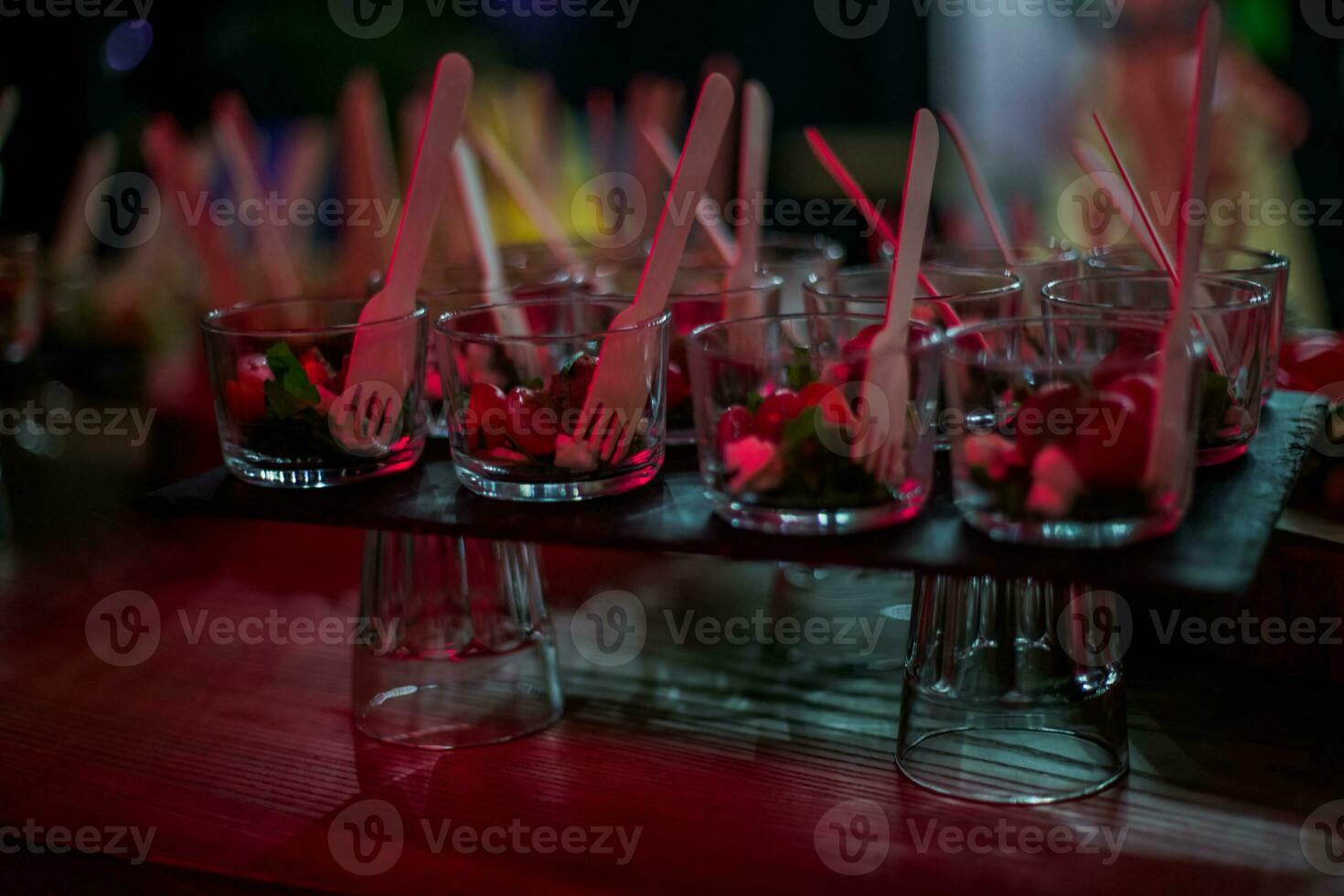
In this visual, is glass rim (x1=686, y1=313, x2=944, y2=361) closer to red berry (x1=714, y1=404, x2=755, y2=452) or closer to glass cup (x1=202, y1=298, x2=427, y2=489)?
red berry (x1=714, y1=404, x2=755, y2=452)

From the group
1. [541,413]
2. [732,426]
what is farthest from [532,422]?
[732,426]

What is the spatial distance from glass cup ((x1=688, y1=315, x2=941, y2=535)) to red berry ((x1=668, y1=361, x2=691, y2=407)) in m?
0.17

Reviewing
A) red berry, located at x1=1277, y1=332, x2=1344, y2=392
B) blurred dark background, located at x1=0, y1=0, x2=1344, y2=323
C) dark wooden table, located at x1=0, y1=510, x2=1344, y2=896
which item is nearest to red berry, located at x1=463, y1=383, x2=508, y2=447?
dark wooden table, located at x1=0, y1=510, x2=1344, y2=896

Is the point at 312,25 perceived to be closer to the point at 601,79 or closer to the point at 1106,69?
the point at 601,79

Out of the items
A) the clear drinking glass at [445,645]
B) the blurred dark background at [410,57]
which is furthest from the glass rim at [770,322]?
the blurred dark background at [410,57]

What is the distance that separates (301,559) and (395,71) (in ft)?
6.80

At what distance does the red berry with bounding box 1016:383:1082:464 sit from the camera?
25.0 inches

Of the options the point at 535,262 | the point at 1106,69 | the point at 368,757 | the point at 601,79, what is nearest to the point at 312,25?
the point at 601,79

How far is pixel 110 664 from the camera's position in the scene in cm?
100

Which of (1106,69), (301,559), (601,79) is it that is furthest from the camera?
(601,79)

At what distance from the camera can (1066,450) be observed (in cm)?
63

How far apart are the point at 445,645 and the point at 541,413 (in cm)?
20

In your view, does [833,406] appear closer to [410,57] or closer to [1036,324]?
[1036,324]

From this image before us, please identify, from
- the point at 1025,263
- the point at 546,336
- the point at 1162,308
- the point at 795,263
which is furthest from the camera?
the point at 795,263
